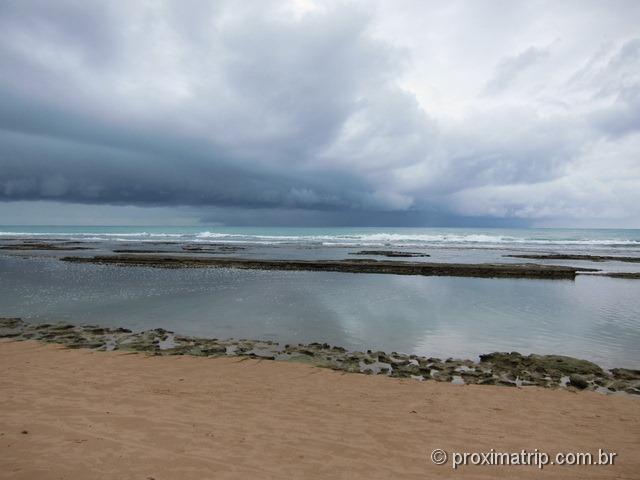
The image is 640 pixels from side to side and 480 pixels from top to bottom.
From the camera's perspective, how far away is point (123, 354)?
30.6 feet

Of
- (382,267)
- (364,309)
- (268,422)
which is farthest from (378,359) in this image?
(382,267)

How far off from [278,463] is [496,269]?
28680mm

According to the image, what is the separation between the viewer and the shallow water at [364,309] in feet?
37.6

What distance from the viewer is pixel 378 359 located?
374 inches

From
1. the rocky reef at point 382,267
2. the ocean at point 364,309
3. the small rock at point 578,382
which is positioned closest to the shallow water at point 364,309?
the ocean at point 364,309

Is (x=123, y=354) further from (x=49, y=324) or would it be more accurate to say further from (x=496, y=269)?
(x=496, y=269)

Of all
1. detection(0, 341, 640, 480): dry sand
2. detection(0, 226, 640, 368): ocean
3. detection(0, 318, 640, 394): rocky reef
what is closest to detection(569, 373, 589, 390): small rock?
detection(0, 318, 640, 394): rocky reef

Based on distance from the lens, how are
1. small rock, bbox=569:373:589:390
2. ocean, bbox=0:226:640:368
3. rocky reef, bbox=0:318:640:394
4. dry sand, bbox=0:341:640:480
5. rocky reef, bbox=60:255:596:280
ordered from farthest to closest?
rocky reef, bbox=60:255:596:280 < ocean, bbox=0:226:640:368 < rocky reef, bbox=0:318:640:394 < small rock, bbox=569:373:589:390 < dry sand, bbox=0:341:640:480

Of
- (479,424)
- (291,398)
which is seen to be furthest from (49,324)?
(479,424)

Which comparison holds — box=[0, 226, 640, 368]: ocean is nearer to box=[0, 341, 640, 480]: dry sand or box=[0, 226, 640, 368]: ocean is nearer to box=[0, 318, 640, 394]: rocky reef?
box=[0, 318, 640, 394]: rocky reef

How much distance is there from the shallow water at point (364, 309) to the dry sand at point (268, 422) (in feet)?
10.2

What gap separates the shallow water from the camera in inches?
451

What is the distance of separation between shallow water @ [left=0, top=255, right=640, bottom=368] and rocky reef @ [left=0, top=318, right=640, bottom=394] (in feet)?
2.80

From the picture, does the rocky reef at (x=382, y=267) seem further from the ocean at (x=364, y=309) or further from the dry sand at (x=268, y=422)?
the dry sand at (x=268, y=422)
